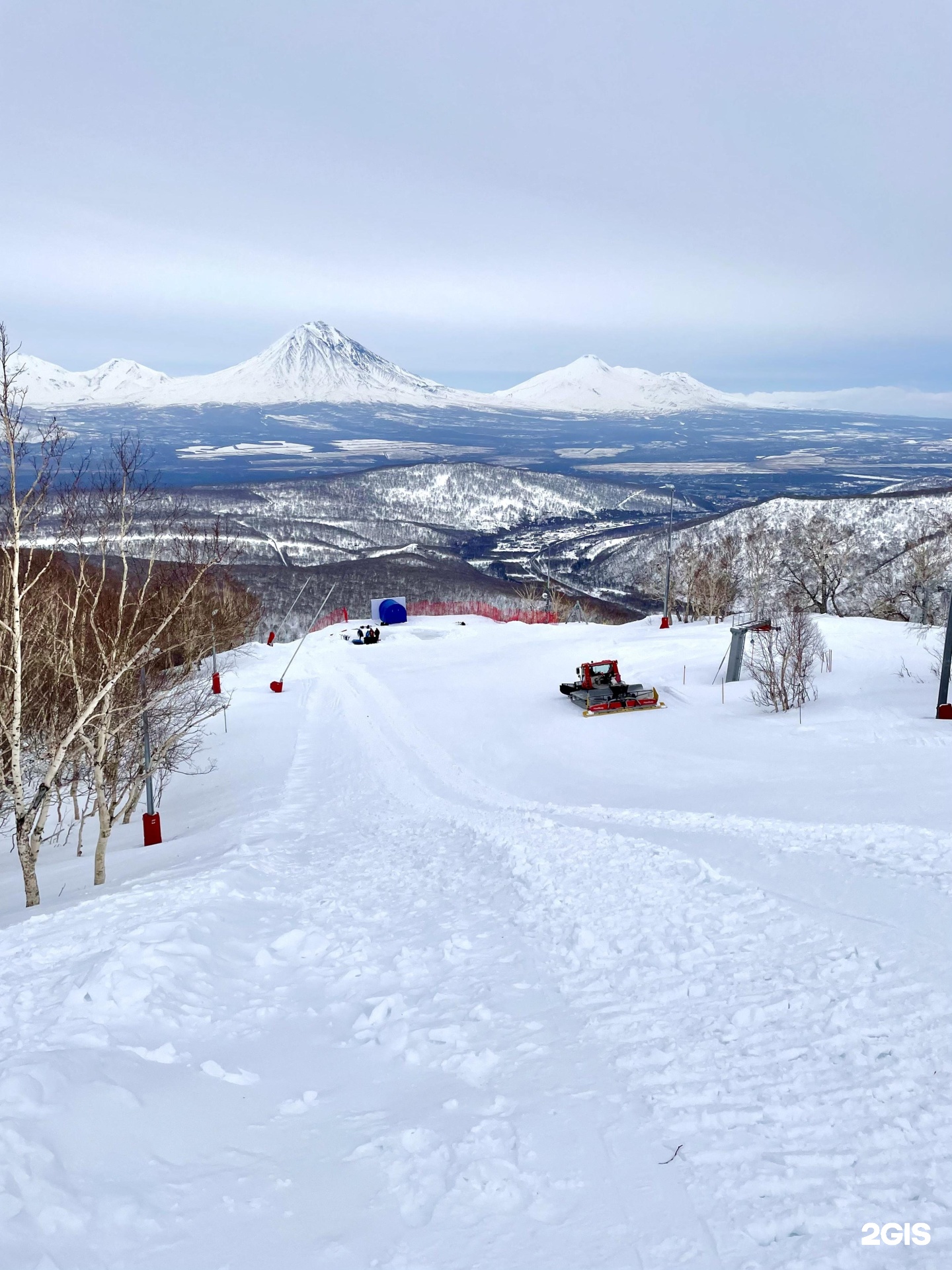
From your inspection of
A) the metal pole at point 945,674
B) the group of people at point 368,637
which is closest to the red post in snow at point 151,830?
the metal pole at point 945,674

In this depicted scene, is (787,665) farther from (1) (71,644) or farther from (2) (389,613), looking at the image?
(2) (389,613)

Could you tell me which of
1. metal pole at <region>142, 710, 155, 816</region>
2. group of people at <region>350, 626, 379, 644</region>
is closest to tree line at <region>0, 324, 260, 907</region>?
metal pole at <region>142, 710, 155, 816</region>

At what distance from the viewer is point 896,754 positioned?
15820 millimetres

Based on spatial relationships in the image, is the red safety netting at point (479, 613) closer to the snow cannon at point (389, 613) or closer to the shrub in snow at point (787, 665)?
the snow cannon at point (389, 613)

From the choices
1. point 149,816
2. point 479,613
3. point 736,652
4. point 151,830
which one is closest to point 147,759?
point 149,816

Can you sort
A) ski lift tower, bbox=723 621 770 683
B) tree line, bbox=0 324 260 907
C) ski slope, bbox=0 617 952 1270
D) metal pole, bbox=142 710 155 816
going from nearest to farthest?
1. ski slope, bbox=0 617 952 1270
2. tree line, bbox=0 324 260 907
3. metal pole, bbox=142 710 155 816
4. ski lift tower, bbox=723 621 770 683

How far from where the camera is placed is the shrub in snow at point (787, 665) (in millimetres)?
21281

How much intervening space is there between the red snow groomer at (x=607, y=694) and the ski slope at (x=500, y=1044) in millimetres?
9217

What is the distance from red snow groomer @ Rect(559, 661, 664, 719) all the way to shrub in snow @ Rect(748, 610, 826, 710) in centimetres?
330

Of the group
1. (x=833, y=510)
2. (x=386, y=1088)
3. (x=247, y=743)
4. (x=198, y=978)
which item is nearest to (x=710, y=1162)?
(x=386, y=1088)

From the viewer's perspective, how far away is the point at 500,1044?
251 inches

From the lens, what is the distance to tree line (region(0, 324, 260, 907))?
974 cm

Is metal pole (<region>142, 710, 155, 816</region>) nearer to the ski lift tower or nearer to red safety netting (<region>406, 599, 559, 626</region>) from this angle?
Result: the ski lift tower

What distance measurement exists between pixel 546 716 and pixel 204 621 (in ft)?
57.0
